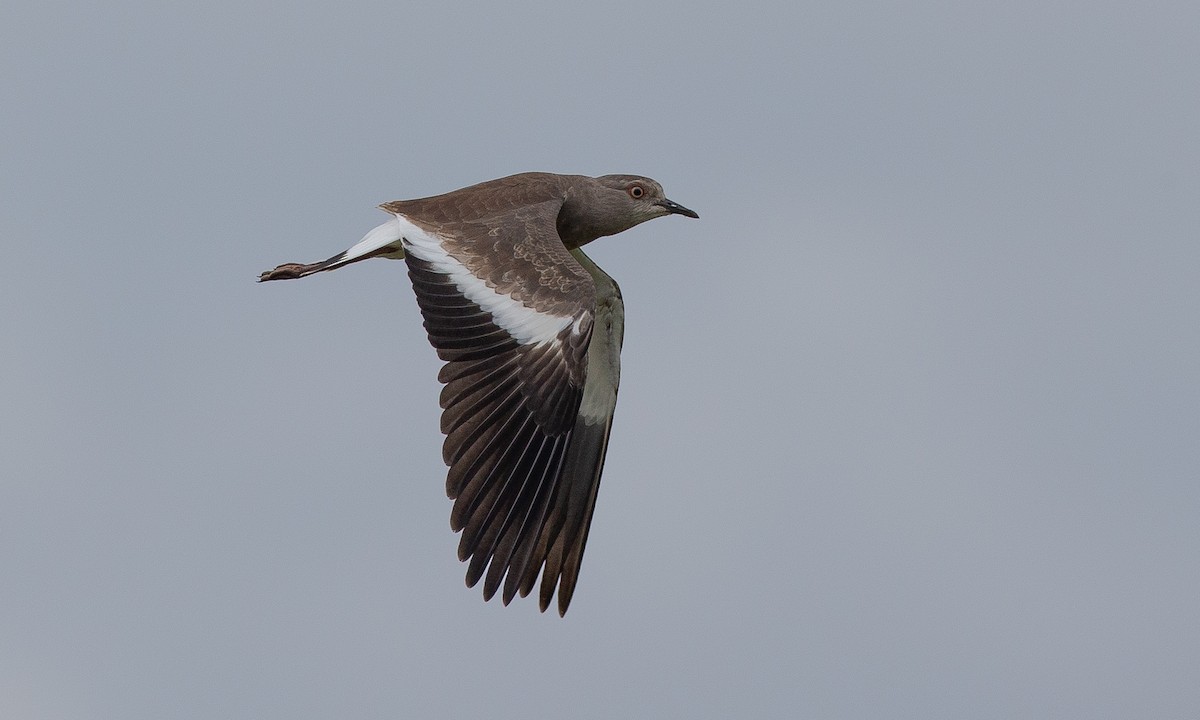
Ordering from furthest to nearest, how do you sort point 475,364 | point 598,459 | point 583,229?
point 583,229 → point 598,459 → point 475,364

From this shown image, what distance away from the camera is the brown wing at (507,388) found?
41.4 feet

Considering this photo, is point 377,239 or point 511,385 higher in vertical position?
point 377,239

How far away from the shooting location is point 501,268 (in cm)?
1303

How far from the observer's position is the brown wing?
12.6 metres

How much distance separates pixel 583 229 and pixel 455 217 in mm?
1845

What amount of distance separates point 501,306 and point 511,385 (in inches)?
22.7

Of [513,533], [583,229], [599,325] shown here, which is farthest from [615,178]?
[513,533]

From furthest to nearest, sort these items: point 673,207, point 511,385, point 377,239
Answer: point 673,207 < point 377,239 < point 511,385

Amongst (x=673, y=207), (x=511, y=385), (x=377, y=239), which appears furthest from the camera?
(x=673, y=207)

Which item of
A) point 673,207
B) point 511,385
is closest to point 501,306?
point 511,385

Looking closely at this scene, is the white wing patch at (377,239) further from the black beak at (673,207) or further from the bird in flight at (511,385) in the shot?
the black beak at (673,207)

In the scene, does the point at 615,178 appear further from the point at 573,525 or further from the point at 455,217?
the point at 573,525

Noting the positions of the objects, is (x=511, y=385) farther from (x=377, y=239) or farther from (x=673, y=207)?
(x=673, y=207)

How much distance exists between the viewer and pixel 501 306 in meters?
12.7
